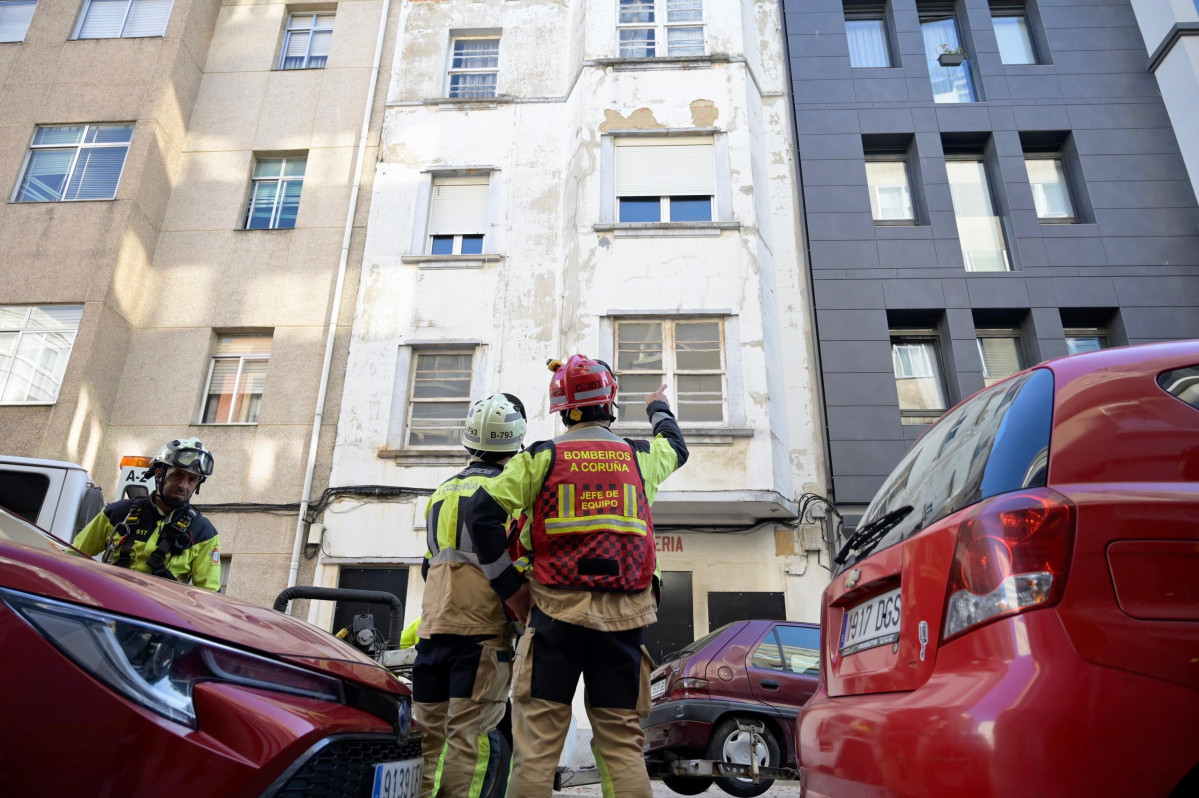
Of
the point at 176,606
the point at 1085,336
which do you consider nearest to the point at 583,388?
the point at 176,606

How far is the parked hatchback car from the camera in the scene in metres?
6.07

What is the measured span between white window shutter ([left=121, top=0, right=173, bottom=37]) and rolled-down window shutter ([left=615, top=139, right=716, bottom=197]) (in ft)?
29.8

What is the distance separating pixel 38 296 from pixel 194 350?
2447mm

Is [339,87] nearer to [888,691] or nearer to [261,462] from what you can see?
[261,462]

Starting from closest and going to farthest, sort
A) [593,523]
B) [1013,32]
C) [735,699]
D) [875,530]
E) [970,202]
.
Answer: [875,530]
[593,523]
[735,699]
[970,202]
[1013,32]

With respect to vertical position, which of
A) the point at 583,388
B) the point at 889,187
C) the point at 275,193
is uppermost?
the point at 275,193

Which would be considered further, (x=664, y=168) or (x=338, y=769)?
(x=664, y=168)

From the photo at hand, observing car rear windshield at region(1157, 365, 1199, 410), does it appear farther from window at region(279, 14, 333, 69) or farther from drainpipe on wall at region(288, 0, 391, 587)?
window at region(279, 14, 333, 69)

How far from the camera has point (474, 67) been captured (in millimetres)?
14570

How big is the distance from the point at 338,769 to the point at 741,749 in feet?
15.9

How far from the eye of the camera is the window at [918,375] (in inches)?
456

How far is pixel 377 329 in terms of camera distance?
40.4 ft

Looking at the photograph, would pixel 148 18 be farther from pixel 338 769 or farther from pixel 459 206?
pixel 338 769

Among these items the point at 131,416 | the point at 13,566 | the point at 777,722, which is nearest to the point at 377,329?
the point at 131,416
